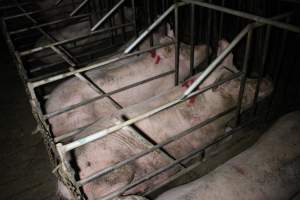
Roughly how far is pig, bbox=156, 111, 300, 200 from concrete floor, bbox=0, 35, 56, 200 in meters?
1.62

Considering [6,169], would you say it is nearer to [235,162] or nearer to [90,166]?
[90,166]

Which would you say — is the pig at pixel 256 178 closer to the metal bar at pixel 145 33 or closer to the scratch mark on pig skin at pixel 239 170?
the scratch mark on pig skin at pixel 239 170

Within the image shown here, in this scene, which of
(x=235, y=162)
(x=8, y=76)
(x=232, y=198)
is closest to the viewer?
(x=232, y=198)

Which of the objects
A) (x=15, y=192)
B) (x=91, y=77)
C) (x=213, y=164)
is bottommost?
(x=15, y=192)

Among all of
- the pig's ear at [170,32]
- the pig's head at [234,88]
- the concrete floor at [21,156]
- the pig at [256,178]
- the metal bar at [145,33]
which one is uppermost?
the metal bar at [145,33]

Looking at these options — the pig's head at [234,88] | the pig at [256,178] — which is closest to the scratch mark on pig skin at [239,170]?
the pig at [256,178]

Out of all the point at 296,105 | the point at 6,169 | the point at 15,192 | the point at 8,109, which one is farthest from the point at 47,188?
the point at 296,105

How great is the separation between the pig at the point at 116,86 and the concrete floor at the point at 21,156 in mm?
610

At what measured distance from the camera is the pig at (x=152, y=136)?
2.51m

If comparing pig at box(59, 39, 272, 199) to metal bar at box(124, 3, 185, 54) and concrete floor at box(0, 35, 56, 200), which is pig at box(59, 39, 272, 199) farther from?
concrete floor at box(0, 35, 56, 200)

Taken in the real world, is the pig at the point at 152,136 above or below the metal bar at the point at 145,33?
below

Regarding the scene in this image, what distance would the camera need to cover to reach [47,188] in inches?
126

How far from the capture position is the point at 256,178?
231cm

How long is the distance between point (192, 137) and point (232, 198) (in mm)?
920
